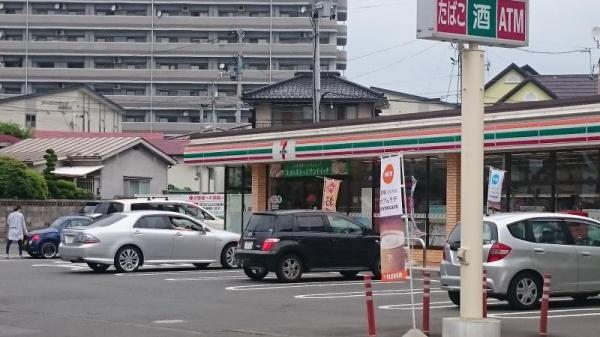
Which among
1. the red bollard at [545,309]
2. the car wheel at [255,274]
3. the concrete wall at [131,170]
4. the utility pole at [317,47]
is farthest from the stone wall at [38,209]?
the red bollard at [545,309]

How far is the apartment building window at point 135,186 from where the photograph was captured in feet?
182

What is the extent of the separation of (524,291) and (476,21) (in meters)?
6.07

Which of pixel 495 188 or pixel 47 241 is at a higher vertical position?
pixel 495 188

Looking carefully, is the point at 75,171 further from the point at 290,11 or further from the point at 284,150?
the point at 290,11

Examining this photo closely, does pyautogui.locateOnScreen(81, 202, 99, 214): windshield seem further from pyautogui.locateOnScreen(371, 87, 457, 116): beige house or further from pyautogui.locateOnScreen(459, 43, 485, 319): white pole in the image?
pyautogui.locateOnScreen(371, 87, 457, 116): beige house

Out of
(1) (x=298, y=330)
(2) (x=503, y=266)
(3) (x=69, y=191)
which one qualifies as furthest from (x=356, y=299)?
(3) (x=69, y=191)

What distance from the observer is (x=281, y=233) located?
888 inches

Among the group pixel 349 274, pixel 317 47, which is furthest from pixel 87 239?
pixel 317 47

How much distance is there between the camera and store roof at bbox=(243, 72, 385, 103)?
56.7 m

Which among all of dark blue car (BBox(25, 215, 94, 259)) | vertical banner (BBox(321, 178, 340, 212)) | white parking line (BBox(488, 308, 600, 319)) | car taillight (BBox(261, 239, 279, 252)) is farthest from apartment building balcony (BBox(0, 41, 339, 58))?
white parking line (BBox(488, 308, 600, 319))

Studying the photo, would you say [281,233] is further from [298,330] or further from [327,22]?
[327,22]

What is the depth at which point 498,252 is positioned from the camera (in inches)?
666

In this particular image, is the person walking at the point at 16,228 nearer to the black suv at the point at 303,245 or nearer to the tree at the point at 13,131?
the black suv at the point at 303,245

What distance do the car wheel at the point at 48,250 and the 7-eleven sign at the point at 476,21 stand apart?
2328 cm
